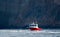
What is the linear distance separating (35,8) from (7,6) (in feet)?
9.67

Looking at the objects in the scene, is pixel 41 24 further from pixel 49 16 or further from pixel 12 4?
pixel 12 4

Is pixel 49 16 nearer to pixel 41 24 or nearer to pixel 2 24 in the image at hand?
pixel 41 24

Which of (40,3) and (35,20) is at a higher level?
(40,3)

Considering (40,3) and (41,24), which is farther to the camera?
(40,3)

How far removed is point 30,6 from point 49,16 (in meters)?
2.24

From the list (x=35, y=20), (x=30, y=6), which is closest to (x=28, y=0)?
(x=30, y=6)

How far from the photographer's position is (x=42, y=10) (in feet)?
92.0

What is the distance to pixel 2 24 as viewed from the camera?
26969 millimetres

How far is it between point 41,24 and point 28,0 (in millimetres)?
3350

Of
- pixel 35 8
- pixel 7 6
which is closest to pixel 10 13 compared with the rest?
pixel 7 6

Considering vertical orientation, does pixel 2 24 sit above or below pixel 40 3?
below

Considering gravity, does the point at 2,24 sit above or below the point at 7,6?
below

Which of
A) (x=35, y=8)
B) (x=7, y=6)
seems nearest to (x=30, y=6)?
(x=35, y=8)

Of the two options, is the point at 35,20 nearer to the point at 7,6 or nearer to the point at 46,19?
the point at 46,19
